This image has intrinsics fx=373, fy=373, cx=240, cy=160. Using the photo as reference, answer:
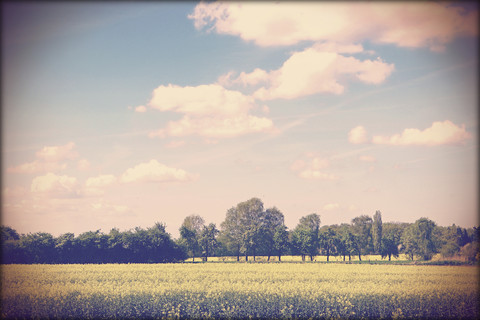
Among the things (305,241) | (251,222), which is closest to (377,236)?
(305,241)

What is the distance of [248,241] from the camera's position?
7588cm

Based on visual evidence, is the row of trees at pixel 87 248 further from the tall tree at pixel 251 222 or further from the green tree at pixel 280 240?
the green tree at pixel 280 240

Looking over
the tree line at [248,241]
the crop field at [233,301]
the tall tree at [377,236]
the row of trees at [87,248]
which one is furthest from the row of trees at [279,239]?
the crop field at [233,301]

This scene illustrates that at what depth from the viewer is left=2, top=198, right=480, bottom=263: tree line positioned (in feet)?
181

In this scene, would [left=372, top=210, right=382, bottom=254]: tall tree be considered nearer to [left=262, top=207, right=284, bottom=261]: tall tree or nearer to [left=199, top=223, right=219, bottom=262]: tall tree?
[left=262, top=207, right=284, bottom=261]: tall tree

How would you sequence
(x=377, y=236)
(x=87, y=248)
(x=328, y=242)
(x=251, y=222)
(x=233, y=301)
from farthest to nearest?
1. (x=377, y=236)
2. (x=328, y=242)
3. (x=251, y=222)
4. (x=87, y=248)
5. (x=233, y=301)

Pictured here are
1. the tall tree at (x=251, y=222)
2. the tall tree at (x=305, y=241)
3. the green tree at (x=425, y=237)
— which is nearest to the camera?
the tall tree at (x=251, y=222)

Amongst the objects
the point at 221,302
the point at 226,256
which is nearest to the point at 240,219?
the point at 226,256

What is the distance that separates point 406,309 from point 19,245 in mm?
52851

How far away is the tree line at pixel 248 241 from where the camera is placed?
2174 inches

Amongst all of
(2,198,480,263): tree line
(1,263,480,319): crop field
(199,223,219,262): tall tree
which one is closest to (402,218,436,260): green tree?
(2,198,480,263): tree line

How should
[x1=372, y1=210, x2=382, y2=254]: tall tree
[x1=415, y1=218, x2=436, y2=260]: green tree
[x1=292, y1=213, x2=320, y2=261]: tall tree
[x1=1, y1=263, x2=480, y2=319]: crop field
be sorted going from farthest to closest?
[x1=372, y1=210, x2=382, y2=254]: tall tree < [x1=292, y1=213, x2=320, y2=261]: tall tree < [x1=415, y1=218, x2=436, y2=260]: green tree < [x1=1, y1=263, x2=480, y2=319]: crop field

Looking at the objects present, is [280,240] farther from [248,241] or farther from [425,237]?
[425,237]

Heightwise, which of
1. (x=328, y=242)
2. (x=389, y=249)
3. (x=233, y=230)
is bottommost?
(x=389, y=249)
